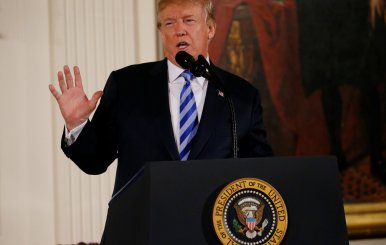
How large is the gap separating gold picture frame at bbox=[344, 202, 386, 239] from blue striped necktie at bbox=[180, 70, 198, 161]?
103 inches

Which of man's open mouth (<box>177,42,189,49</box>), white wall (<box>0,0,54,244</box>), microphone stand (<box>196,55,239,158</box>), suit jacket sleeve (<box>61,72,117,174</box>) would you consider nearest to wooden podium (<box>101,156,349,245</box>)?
microphone stand (<box>196,55,239,158</box>)

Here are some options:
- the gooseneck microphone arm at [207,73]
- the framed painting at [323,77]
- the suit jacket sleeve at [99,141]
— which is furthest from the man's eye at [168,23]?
the framed painting at [323,77]

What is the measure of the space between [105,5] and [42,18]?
1.46 ft

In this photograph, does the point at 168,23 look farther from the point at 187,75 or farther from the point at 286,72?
the point at 286,72

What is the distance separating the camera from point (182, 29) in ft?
9.59

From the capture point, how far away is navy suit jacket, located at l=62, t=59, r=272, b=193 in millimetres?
2629

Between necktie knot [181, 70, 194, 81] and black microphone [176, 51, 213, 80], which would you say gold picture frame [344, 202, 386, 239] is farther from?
black microphone [176, 51, 213, 80]

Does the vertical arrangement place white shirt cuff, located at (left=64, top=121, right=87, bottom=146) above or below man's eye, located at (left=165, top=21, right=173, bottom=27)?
below

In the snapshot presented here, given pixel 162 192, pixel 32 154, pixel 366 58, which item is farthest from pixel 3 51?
pixel 162 192

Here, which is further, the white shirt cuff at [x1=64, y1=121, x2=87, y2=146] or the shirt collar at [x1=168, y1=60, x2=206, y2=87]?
the shirt collar at [x1=168, y1=60, x2=206, y2=87]

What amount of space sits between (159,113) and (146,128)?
0.08 meters

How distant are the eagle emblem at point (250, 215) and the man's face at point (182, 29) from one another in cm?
120

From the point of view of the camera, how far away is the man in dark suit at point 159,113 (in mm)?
2525

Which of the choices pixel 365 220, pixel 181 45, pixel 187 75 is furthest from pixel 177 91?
pixel 365 220
